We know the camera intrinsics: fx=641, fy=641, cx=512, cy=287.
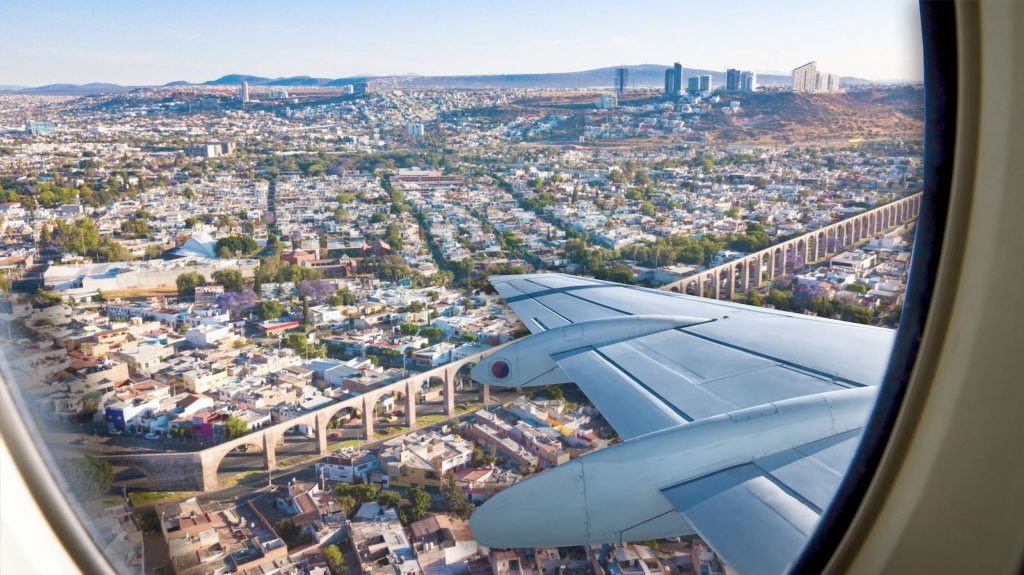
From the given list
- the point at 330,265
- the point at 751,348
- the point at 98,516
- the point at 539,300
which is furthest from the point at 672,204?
the point at 98,516

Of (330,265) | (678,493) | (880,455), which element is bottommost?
(330,265)

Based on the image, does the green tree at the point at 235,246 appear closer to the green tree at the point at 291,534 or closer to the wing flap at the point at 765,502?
the green tree at the point at 291,534

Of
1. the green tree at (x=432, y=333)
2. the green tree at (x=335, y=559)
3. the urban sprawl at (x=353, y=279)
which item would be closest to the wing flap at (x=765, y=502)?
the urban sprawl at (x=353, y=279)

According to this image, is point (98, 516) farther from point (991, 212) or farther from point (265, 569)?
point (265, 569)

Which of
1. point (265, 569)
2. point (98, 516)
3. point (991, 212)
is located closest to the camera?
point (991, 212)

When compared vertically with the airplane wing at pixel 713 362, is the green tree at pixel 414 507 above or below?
below

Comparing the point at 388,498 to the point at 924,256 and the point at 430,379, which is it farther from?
the point at 924,256

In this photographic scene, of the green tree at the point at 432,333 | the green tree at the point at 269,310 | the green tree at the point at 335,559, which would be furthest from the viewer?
the green tree at the point at 269,310
